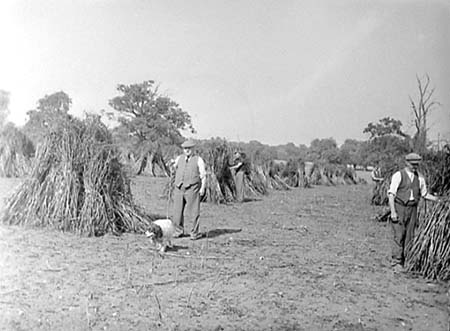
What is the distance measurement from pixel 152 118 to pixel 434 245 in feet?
56.1

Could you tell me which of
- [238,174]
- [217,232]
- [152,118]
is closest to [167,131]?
[152,118]

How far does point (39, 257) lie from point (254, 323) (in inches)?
106

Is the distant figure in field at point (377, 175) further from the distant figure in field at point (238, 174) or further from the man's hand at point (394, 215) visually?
the man's hand at point (394, 215)

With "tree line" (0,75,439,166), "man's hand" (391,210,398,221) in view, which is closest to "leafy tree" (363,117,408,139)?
"tree line" (0,75,439,166)

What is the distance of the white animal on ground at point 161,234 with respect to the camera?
19.5ft

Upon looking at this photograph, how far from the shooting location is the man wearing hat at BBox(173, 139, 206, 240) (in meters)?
7.21

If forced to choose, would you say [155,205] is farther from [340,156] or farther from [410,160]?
[340,156]

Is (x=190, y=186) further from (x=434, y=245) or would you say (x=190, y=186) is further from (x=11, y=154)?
(x=11, y=154)

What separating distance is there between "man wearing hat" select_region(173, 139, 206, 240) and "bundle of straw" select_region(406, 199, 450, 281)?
2873mm

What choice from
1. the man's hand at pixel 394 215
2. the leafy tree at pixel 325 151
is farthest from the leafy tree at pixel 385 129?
the leafy tree at pixel 325 151

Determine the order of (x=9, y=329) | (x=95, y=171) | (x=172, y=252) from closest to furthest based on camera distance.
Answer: (x=9, y=329) < (x=172, y=252) < (x=95, y=171)

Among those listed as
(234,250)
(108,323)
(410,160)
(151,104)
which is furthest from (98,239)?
(151,104)

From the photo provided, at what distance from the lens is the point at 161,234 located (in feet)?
19.9

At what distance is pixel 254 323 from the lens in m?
3.77
